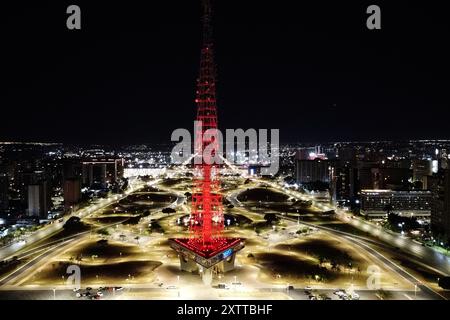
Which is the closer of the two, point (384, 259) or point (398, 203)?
point (384, 259)

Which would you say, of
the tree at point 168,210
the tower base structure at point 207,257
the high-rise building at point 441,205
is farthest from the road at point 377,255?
the tree at point 168,210

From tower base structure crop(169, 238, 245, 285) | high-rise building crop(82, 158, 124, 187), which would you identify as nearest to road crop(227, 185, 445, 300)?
tower base structure crop(169, 238, 245, 285)

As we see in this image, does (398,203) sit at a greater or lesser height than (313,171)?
lesser

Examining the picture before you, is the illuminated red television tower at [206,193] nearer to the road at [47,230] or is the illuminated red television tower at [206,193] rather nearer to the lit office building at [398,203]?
the road at [47,230]

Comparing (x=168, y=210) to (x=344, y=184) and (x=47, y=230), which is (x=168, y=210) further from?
(x=344, y=184)

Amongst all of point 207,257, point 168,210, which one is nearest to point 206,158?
point 207,257

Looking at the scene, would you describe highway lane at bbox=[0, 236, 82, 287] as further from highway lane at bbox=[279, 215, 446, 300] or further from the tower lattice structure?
highway lane at bbox=[279, 215, 446, 300]
